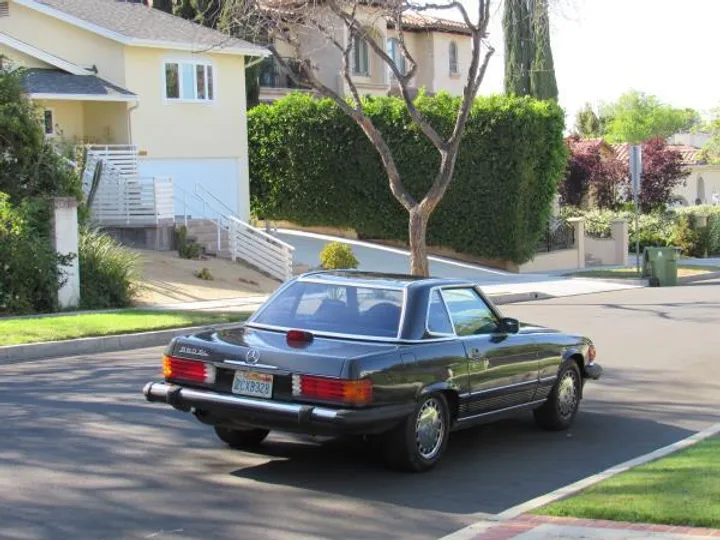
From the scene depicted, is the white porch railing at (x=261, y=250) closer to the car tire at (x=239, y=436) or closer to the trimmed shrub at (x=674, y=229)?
the trimmed shrub at (x=674, y=229)

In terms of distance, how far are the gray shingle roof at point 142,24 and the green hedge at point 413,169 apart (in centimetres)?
350

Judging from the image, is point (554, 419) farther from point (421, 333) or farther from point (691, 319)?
point (691, 319)

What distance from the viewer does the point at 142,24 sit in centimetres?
3275

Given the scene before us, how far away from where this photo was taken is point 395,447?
7.91m

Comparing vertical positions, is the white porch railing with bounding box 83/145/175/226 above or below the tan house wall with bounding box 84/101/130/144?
below

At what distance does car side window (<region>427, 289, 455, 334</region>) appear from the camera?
8470 millimetres

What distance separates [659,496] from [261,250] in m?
21.4

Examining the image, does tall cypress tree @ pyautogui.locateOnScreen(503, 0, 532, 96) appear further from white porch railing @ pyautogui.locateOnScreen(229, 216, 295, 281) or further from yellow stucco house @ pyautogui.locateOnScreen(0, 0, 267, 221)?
white porch railing @ pyautogui.locateOnScreen(229, 216, 295, 281)

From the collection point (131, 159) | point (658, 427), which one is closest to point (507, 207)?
point (131, 159)

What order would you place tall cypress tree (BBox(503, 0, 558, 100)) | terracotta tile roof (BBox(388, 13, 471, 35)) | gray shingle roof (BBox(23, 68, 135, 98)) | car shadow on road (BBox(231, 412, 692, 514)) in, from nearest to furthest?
car shadow on road (BBox(231, 412, 692, 514)), gray shingle roof (BBox(23, 68, 135, 98)), tall cypress tree (BBox(503, 0, 558, 100)), terracotta tile roof (BBox(388, 13, 471, 35))

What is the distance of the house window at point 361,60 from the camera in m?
45.7

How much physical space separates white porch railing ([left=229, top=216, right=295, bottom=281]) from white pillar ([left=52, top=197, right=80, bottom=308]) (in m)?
7.52

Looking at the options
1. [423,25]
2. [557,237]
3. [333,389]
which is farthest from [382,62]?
[333,389]

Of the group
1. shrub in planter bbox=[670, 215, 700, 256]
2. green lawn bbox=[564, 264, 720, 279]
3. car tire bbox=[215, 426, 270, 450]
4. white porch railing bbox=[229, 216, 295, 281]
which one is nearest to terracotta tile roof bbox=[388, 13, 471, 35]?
shrub in planter bbox=[670, 215, 700, 256]
